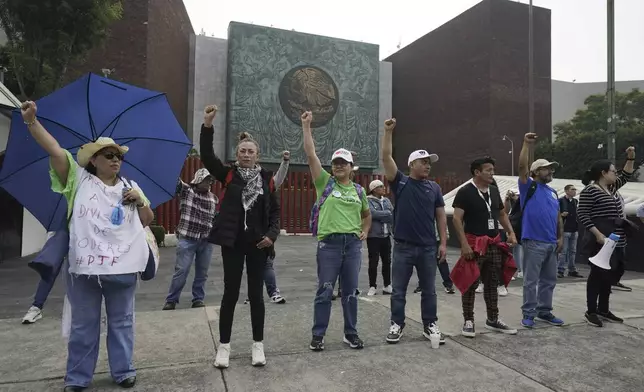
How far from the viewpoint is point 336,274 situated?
378 centimetres

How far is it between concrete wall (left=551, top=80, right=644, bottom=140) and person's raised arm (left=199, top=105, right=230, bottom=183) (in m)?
60.5

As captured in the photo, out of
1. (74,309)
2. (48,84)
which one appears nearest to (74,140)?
(74,309)

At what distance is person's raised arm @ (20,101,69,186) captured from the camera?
2.60 metres

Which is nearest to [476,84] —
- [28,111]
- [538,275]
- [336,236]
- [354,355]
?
[538,275]

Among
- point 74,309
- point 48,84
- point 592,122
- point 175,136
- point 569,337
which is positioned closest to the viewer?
point 74,309

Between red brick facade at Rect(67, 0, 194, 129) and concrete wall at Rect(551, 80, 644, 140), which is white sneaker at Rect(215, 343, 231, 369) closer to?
red brick facade at Rect(67, 0, 194, 129)

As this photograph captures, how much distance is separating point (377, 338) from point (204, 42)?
1226 inches

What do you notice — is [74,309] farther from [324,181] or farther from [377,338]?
[377,338]

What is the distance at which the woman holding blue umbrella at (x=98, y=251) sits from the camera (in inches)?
109

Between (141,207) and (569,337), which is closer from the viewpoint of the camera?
(141,207)

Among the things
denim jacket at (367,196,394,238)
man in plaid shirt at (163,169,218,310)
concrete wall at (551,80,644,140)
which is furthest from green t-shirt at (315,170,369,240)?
concrete wall at (551,80,644,140)

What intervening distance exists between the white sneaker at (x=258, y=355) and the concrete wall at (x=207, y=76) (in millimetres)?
28346

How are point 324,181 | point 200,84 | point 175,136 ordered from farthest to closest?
1. point 200,84
2. point 324,181
3. point 175,136

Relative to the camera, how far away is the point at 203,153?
329cm
